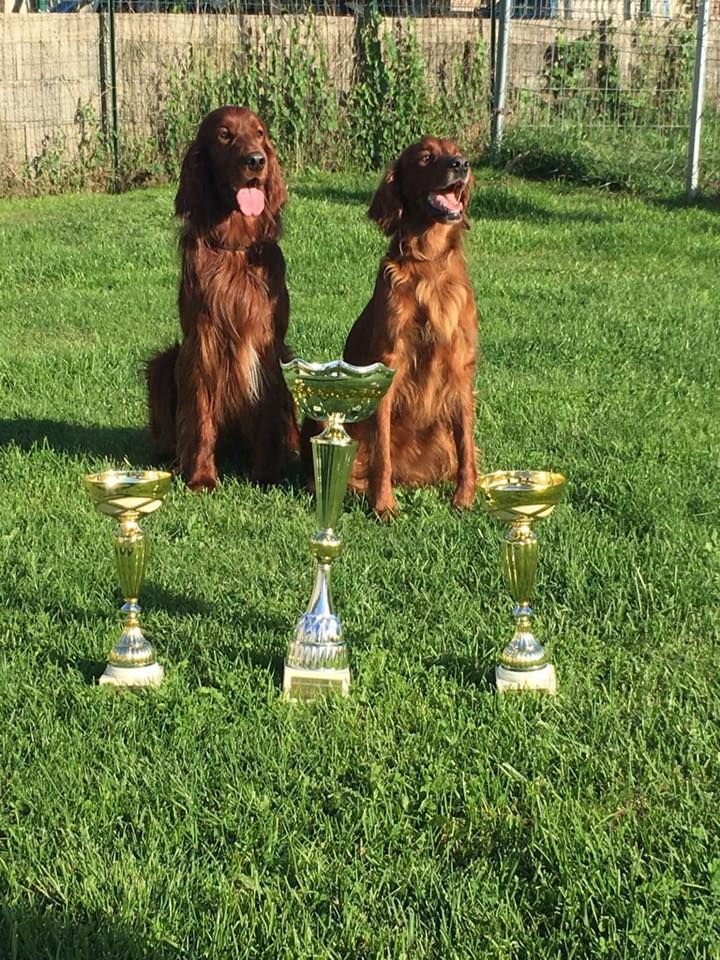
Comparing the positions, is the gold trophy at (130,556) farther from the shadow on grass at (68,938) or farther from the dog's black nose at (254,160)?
the dog's black nose at (254,160)

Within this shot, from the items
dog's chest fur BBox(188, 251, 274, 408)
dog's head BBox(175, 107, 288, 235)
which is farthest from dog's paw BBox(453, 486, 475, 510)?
dog's head BBox(175, 107, 288, 235)

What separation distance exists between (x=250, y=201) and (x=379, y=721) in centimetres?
231

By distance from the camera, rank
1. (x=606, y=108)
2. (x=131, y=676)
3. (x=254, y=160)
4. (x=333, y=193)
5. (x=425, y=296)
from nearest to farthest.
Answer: (x=131, y=676) < (x=425, y=296) < (x=254, y=160) < (x=333, y=193) < (x=606, y=108)

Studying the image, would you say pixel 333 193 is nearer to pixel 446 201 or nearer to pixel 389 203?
pixel 389 203

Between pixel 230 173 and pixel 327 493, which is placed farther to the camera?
pixel 230 173

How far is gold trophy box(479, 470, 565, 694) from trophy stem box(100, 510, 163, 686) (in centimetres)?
90

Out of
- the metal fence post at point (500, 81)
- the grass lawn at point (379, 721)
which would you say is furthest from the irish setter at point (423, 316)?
the metal fence post at point (500, 81)

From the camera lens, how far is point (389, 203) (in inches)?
167

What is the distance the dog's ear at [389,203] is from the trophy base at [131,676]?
1990 millimetres

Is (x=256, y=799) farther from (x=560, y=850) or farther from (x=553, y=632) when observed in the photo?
(x=553, y=632)

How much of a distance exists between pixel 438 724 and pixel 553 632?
651 mm

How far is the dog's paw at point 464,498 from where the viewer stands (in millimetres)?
4367

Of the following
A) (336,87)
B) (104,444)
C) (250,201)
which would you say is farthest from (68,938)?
(336,87)

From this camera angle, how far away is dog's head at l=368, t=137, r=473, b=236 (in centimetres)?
413
